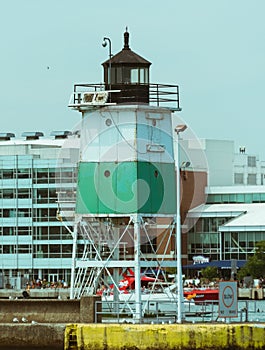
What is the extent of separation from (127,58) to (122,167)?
467cm

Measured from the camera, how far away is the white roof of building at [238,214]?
526ft

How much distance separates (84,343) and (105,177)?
30.5ft

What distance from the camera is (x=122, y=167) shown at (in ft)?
178

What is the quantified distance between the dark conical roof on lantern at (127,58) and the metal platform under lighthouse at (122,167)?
5 centimetres

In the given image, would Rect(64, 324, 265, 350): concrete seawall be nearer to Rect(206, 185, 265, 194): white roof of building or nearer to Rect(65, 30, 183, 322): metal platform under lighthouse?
Rect(65, 30, 183, 322): metal platform under lighthouse

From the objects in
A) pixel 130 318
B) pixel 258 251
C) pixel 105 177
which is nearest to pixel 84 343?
pixel 130 318

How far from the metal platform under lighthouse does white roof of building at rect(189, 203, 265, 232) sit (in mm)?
102311

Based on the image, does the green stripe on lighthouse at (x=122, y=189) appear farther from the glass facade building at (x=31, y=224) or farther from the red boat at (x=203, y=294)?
the glass facade building at (x=31, y=224)

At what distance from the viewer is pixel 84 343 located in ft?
154

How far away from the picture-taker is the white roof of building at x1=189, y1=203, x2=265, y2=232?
160 metres

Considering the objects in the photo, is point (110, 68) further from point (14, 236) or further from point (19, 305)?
point (14, 236)

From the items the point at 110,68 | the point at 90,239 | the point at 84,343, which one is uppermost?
the point at 110,68

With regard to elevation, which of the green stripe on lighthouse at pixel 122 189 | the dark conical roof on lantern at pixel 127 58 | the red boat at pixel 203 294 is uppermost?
the dark conical roof on lantern at pixel 127 58

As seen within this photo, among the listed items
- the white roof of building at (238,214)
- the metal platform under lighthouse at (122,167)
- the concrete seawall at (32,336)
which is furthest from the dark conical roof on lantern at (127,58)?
the white roof of building at (238,214)
